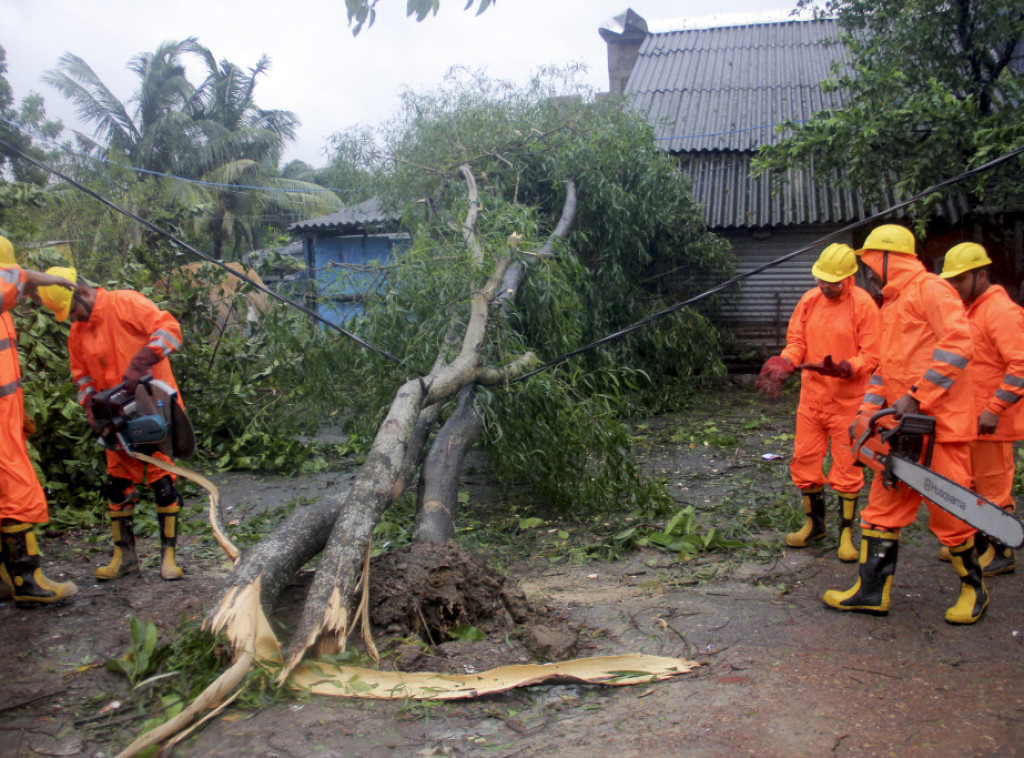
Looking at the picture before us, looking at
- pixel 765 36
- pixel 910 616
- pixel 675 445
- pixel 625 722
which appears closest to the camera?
pixel 625 722

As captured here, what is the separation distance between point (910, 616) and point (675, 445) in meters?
4.03

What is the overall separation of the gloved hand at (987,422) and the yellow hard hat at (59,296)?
472 cm

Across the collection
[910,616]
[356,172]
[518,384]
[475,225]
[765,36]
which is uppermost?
[765,36]

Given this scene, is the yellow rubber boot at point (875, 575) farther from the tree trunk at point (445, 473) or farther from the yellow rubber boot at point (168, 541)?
the yellow rubber boot at point (168, 541)

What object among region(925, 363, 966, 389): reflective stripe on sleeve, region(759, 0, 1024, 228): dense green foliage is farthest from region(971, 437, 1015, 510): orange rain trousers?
region(759, 0, 1024, 228): dense green foliage

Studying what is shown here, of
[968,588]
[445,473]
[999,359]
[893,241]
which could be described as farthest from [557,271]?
[968,588]

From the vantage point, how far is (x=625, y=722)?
2.70 m

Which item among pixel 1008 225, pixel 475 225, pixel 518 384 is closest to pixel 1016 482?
pixel 518 384

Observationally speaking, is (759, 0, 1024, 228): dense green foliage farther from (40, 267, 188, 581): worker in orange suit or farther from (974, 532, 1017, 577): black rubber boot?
(40, 267, 188, 581): worker in orange suit

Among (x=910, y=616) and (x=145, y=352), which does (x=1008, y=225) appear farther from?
(x=145, y=352)

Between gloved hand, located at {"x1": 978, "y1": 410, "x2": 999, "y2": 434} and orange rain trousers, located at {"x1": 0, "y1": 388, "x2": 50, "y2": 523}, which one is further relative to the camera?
gloved hand, located at {"x1": 978, "y1": 410, "x2": 999, "y2": 434}

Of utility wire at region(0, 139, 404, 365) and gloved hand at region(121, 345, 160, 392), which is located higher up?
utility wire at region(0, 139, 404, 365)

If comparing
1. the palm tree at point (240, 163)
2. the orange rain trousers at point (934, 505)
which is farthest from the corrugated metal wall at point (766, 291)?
the palm tree at point (240, 163)

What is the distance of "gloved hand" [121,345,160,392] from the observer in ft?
13.9
